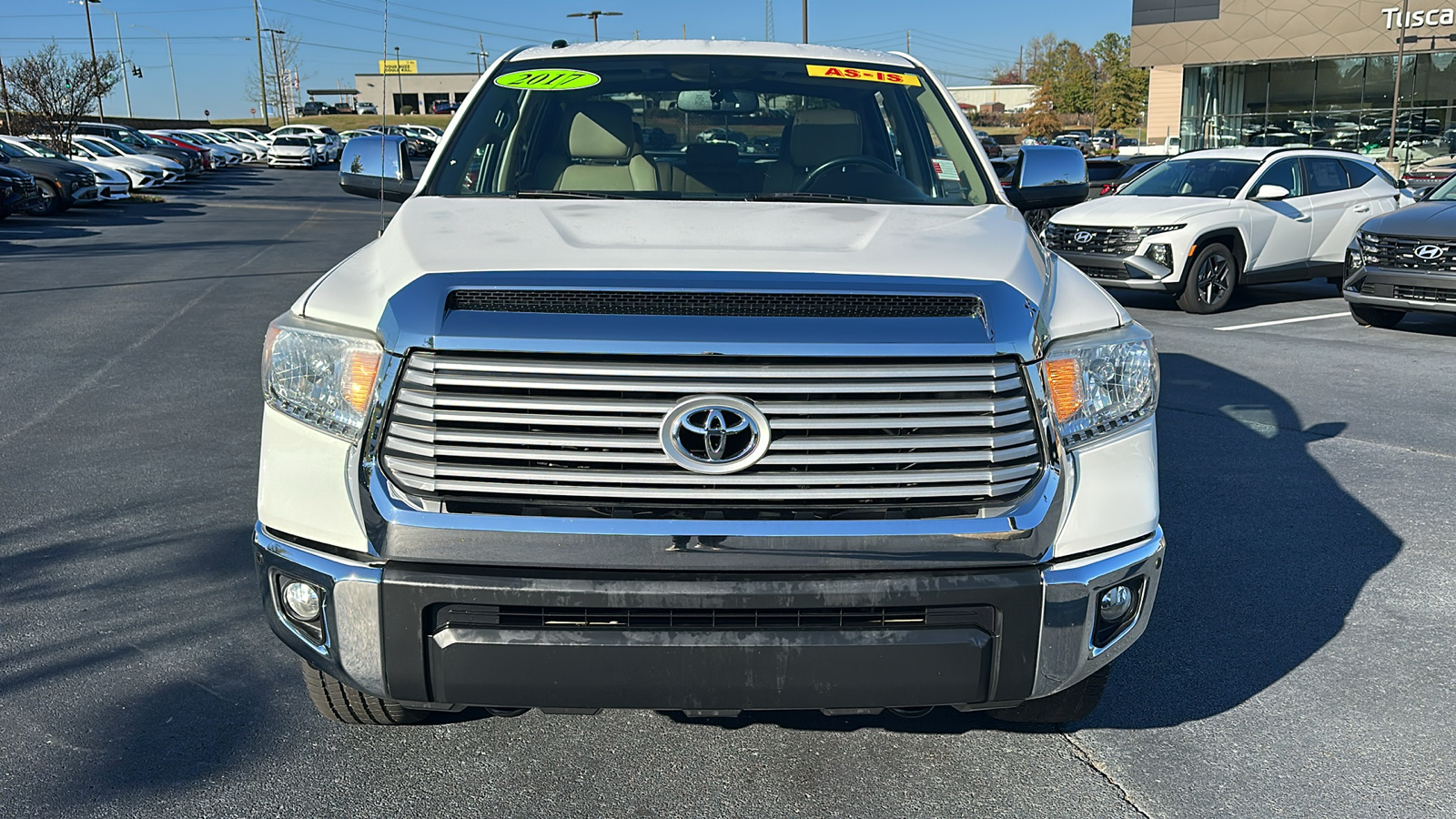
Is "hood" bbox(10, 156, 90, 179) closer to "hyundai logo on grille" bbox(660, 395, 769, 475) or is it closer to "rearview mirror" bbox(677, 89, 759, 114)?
"rearview mirror" bbox(677, 89, 759, 114)

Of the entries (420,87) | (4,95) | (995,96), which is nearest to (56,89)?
(4,95)

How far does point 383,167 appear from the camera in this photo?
429 cm

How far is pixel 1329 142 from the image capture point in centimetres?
3975

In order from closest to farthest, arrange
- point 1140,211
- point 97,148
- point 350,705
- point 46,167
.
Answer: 1. point 350,705
2. point 1140,211
3. point 46,167
4. point 97,148

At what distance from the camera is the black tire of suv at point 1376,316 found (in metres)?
11.3

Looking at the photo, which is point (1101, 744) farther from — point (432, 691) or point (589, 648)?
point (432, 691)

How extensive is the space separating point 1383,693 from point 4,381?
26.8 feet

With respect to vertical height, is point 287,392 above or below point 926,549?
above

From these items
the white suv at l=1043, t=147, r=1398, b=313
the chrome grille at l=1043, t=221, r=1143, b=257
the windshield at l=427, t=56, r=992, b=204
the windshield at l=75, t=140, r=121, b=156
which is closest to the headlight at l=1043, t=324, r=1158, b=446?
the windshield at l=427, t=56, r=992, b=204

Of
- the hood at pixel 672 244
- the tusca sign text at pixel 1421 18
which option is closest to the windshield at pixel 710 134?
the hood at pixel 672 244

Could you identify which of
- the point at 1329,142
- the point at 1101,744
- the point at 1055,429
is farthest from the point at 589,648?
the point at 1329,142

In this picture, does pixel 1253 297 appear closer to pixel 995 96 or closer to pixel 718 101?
pixel 718 101

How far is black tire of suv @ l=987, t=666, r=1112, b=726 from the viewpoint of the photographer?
3064 mm

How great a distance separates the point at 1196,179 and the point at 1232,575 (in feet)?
32.7
